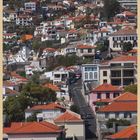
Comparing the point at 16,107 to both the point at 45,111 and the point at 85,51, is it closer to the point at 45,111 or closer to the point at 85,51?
the point at 45,111

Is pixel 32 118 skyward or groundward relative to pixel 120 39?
groundward

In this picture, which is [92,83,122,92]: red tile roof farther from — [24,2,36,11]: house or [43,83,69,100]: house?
[24,2,36,11]: house

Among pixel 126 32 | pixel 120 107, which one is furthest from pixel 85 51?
pixel 120 107

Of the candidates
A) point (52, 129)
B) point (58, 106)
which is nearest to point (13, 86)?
point (58, 106)

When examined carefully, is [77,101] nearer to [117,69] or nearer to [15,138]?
[117,69]

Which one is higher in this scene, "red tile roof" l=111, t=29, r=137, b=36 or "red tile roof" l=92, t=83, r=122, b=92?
"red tile roof" l=111, t=29, r=137, b=36

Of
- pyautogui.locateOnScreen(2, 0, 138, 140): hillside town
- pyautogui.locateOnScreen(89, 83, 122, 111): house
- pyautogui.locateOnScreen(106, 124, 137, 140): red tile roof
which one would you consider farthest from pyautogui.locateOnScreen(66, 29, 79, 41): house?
pyautogui.locateOnScreen(106, 124, 137, 140): red tile roof

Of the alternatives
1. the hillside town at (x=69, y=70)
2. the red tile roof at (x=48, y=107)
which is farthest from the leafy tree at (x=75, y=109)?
the red tile roof at (x=48, y=107)
